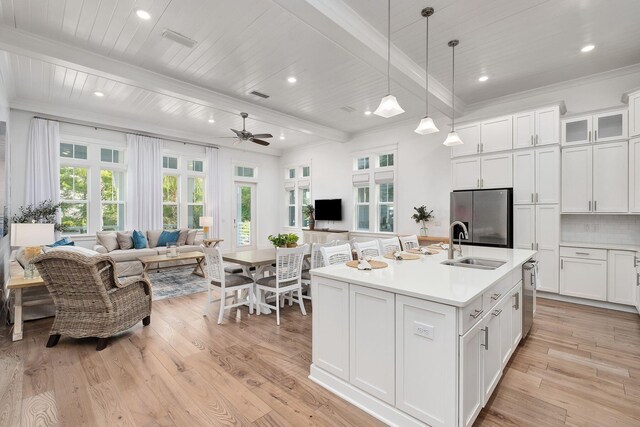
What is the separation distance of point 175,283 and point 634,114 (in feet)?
24.3

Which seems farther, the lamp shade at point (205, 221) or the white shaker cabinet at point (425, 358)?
the lamp shade at point (205, 221)

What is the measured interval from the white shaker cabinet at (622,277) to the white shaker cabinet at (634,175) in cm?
63

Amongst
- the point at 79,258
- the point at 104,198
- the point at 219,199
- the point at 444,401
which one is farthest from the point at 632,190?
the point at 104,198

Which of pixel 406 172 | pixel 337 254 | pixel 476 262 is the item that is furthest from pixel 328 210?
pixel 476 262

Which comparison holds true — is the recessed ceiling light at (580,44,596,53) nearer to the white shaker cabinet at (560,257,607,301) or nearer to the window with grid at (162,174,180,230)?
the white shaker cabinet at (560,257,607,301)

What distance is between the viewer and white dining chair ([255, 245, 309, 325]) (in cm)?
358

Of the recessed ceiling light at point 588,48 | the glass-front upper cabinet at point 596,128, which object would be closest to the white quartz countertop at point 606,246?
the glass-front upper cabinet at point 596,128

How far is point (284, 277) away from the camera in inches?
146

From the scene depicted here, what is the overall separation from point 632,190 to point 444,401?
4245 mm

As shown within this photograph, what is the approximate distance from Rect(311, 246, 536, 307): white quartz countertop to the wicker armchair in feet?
7.15

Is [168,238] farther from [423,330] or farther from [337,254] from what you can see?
[423,330]

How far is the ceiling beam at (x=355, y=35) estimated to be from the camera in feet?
8.36

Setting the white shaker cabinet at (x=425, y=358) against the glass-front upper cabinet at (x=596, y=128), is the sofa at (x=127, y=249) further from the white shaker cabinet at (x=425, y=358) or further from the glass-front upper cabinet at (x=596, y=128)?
the glass-front upper cabinet at (x=596, y=128)

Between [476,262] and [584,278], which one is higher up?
[476,262]
